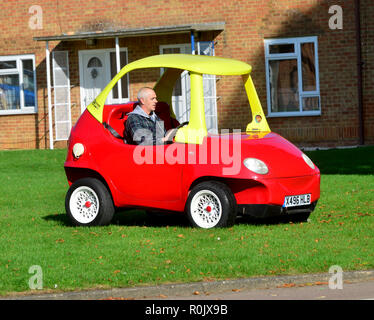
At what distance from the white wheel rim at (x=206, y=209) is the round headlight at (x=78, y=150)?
1.79 meters

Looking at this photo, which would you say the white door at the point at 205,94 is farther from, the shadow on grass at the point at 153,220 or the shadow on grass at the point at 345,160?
the shadow on grass at the point at 153,220

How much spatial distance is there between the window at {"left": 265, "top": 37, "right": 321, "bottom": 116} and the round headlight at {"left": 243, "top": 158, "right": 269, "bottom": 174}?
13593 millimetres

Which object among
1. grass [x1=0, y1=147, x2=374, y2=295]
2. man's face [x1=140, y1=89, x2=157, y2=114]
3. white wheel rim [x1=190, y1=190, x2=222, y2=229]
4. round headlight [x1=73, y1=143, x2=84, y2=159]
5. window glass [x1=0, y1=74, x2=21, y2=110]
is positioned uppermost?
window glass [x1=0, y1=74, x2=21, y2=110]

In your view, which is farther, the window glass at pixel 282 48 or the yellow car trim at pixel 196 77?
the window glass at pixel 282 48

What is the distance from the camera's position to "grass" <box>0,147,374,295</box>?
Result: 7.80 metres

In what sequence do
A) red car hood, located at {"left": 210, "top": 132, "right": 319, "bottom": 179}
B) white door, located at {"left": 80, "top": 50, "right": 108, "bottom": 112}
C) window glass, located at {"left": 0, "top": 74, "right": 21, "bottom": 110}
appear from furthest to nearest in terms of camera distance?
window glass, located at {"left": 0, "top": 74, "right": 21, "bottom": 110}
white door, located at {"left": 80, "top": 50, "right": 108, "bottom": 112}
red car hood, located at {"left": 210, "top": 132, "right": 319, "bottom": 179}

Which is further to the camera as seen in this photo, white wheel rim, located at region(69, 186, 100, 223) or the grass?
white wheel rim, located at region(69, 186, 100, 223)

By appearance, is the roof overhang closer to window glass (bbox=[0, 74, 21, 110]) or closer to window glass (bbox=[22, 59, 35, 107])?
window glass (bbox=[22, 59, 35, 107])

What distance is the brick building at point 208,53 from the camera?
2309 centimetres

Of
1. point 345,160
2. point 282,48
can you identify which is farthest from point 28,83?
point 345,160

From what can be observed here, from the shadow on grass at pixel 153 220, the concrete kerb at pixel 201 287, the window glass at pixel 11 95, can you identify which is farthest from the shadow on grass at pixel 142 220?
the window glass at pixel 11 95

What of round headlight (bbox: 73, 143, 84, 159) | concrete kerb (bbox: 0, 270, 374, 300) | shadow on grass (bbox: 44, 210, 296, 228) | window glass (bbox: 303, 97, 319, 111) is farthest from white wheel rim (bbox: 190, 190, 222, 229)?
window glass (bbox: 303, 97, 319, 111)

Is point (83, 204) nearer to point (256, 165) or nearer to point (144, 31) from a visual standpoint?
point (256, 165)

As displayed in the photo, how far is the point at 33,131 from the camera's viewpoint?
84.4ft
